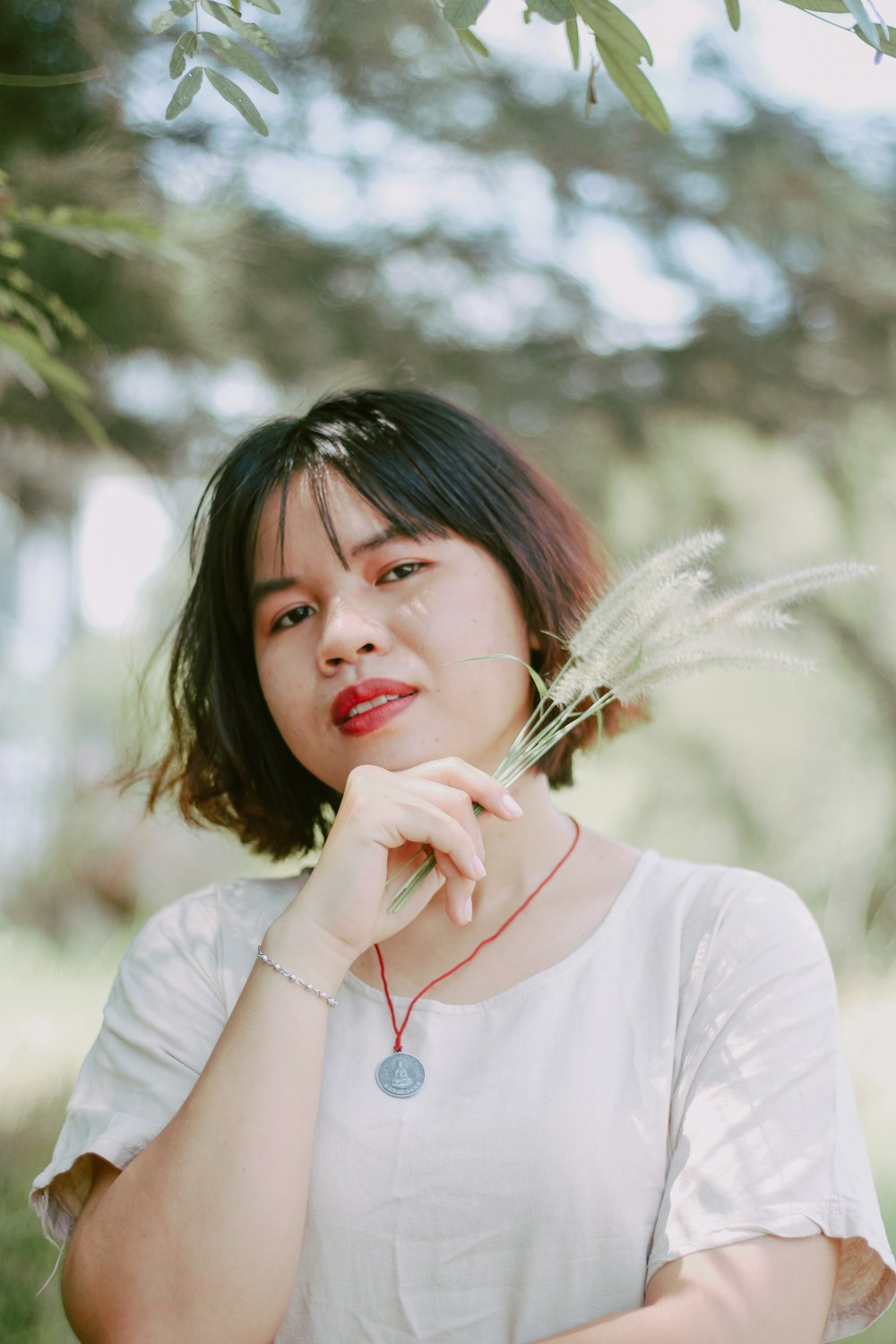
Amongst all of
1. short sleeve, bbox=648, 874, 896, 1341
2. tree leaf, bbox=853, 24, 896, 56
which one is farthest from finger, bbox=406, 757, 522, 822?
tree leaf, bbox=853, 24, 896, 56

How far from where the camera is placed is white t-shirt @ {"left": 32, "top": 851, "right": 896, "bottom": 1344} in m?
1.05

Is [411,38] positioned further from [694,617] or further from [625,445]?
[694,617]

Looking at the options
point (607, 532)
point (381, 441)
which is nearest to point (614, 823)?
point (607, 532)

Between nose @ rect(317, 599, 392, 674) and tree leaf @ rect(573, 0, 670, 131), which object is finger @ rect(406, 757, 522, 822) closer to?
nose @ rect(317, 599, 392, 674)

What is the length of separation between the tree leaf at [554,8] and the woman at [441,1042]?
55cm

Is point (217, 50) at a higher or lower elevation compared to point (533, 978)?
higher

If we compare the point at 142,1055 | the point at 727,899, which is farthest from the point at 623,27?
the point at 142,1055

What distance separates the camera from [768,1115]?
3.44 ft

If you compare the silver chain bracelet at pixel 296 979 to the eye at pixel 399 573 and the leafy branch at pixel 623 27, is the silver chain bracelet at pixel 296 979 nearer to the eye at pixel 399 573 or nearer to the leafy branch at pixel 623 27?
the eye at pixel 399 573

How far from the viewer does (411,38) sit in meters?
2.46

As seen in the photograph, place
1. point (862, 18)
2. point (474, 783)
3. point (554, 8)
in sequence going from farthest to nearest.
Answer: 1. point (474, 783)
2. point (554, 8)
3. point (862, 18)

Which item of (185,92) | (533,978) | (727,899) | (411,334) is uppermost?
(185,92)

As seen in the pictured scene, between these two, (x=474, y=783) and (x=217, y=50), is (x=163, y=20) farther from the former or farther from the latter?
(x=474, y=783)

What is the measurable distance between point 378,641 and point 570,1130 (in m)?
0.50
